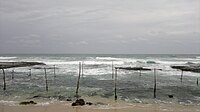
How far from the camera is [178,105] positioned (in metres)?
19.9

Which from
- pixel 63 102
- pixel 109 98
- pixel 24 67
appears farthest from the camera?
pixel 24 67

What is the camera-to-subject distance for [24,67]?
202ft

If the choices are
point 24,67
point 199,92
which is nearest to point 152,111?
point 199,92

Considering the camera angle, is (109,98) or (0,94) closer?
(109,98)

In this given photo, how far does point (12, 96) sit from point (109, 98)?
329 inches

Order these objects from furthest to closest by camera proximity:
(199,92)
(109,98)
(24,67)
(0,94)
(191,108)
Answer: (24,67), (199,92), (0,94), (109,98), (191,108)

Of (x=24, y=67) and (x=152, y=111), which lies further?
(x=24, y=67)

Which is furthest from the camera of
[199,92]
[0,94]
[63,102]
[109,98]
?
[199,92]

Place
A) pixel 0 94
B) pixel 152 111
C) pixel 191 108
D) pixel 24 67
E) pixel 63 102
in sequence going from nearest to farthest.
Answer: pixel 152 111 < pixel 191 108 < pixel 63 102 < pixel 0 94 < pixel 24 67

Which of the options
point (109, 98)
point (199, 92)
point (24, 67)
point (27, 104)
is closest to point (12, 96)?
point (27, 104)

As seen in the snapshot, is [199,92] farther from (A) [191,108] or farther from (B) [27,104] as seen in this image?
(B) [27,104]

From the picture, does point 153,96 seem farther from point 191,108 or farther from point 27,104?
point 27,104

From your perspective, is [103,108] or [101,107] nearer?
[103,108]

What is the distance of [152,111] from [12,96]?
12.2 metres
